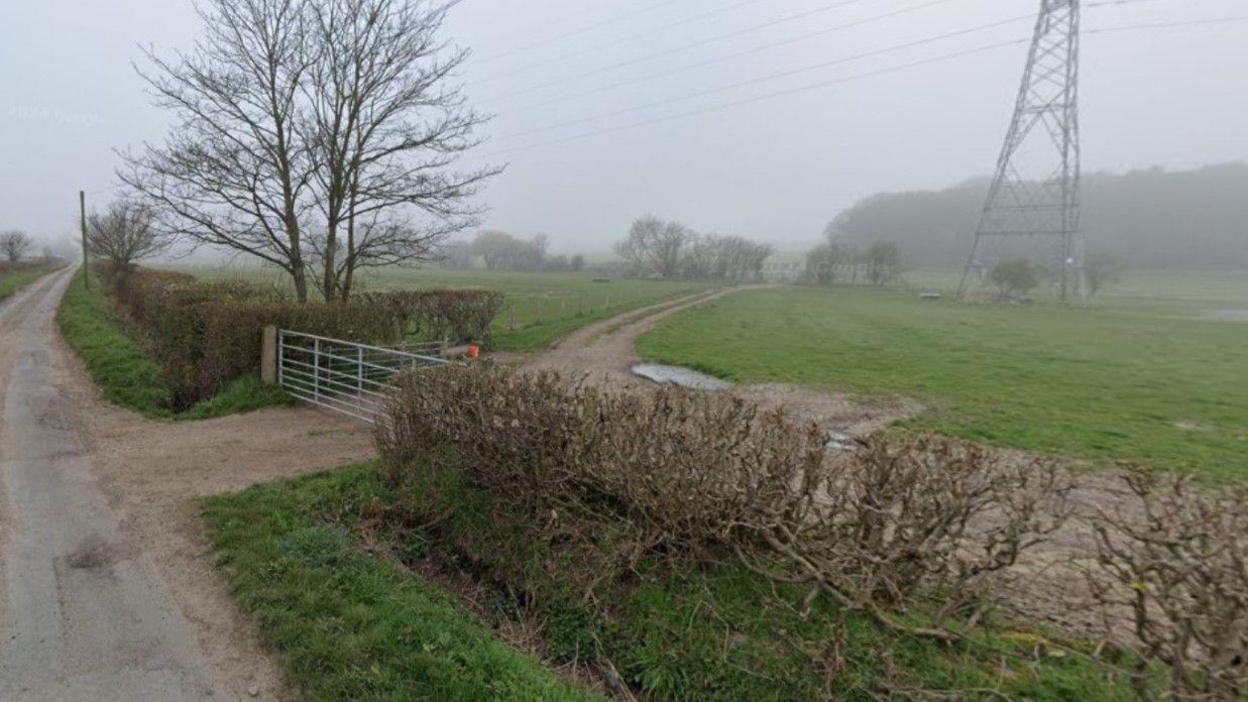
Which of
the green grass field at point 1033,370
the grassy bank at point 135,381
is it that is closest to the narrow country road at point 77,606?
the grassy bank at point 135,381

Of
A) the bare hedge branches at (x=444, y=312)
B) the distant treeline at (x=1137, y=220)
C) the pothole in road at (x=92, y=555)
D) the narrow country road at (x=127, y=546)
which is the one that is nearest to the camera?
the narrow country road at (x=127, y=546)

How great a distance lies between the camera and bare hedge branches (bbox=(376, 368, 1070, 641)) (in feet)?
9.74

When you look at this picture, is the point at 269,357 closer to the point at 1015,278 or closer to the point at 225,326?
the point at 225,326

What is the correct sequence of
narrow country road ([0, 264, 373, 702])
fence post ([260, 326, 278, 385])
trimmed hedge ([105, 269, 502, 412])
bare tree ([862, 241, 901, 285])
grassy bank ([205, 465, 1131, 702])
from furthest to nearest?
bare tree ([862, 241, 901, 285]) < trimmed hedge ([105, 269, 502, 412]) < fence post ([260, 326, 278, 385]) < narrow country road ([0, 264, 373, 702]) < grassy bank ([205, 465, 1131, 702])

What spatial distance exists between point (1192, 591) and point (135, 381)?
42.1 ft

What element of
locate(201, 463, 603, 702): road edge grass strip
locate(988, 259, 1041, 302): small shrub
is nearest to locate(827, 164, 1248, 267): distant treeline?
locate(988, 259, 1041, 302): small shrub

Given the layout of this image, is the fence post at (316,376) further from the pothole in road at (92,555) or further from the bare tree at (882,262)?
the bare tree at (882,262)

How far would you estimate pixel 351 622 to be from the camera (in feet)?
10.6

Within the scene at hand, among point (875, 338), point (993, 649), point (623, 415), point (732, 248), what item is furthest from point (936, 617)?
point (732, 248)

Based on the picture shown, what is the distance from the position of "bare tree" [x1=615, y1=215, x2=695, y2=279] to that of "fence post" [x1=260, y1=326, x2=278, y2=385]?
72.2m

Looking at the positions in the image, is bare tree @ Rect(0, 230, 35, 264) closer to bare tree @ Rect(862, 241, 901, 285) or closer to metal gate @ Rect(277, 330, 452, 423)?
metal gate @ Rect(277, 330, 452, 423)

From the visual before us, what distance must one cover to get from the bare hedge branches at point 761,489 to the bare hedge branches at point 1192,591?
43 centimetres

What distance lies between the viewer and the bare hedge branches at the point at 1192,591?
2027mm

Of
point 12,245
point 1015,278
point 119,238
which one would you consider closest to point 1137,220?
point 1015,278
